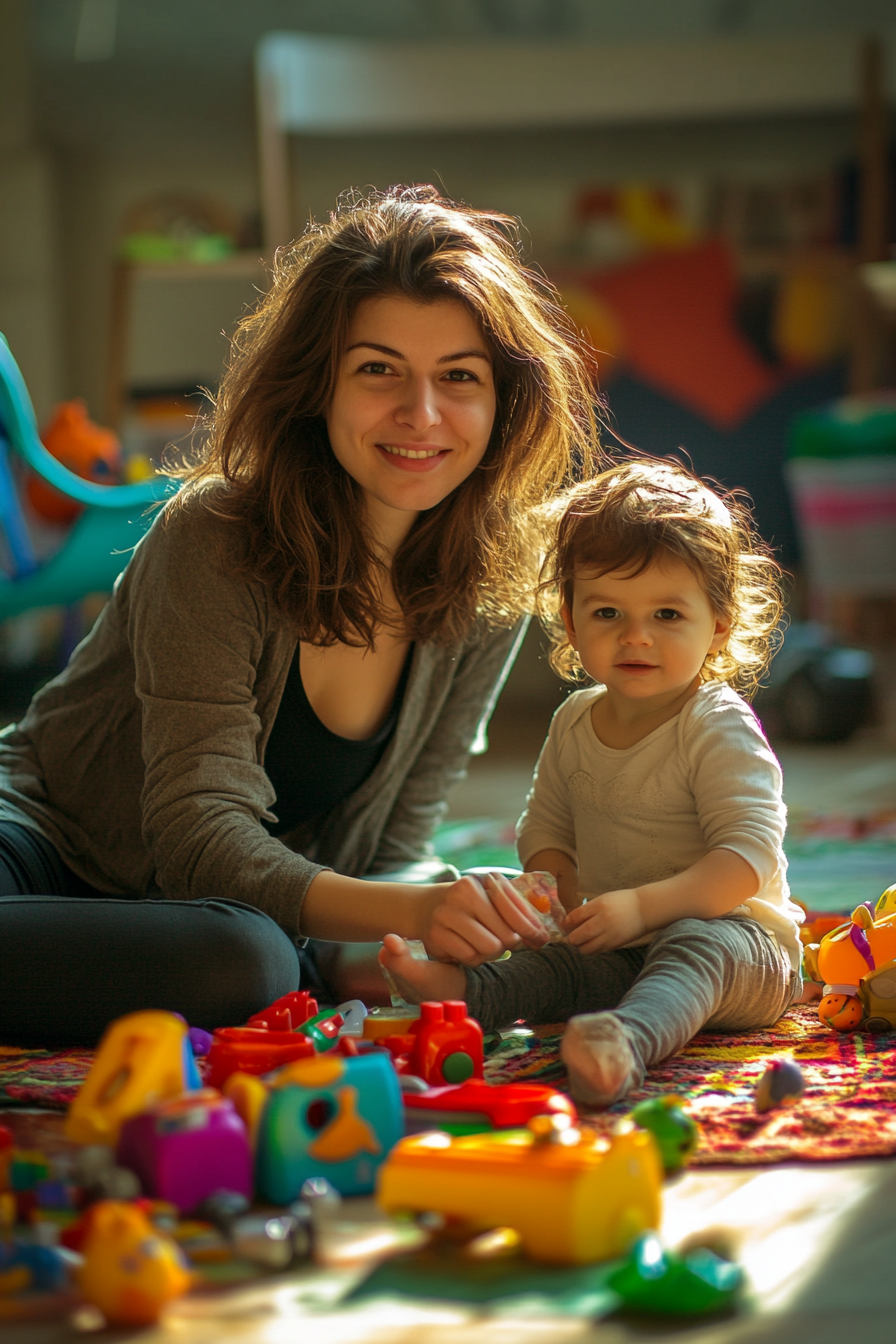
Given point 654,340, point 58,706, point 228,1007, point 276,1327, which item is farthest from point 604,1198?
point 654,340

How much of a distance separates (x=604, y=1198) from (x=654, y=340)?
3.06 meters

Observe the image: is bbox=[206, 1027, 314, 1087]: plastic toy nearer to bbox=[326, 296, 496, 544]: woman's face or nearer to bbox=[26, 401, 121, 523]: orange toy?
bbox=[326, 296, 496, 544]: woman's face

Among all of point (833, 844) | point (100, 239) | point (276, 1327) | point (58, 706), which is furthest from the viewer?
point (100, 239)

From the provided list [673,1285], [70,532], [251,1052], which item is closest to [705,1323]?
[673,1285]

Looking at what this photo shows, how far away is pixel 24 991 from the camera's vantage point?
1027 millimetres

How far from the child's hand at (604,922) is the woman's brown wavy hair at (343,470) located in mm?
338

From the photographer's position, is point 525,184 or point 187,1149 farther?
point 525,184

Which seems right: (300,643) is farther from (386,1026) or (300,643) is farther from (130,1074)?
(130,1074)

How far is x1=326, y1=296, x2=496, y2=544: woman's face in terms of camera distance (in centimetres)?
115

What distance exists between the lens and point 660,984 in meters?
0.97

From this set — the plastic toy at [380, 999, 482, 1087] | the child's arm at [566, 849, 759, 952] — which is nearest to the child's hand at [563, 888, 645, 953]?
the child's arm at [566, 849, 759, 952]

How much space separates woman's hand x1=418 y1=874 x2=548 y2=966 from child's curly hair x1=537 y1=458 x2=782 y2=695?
29 centimetres

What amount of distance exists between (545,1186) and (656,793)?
49 centimetres

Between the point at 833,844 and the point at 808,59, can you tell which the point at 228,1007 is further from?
the point at 808,59
